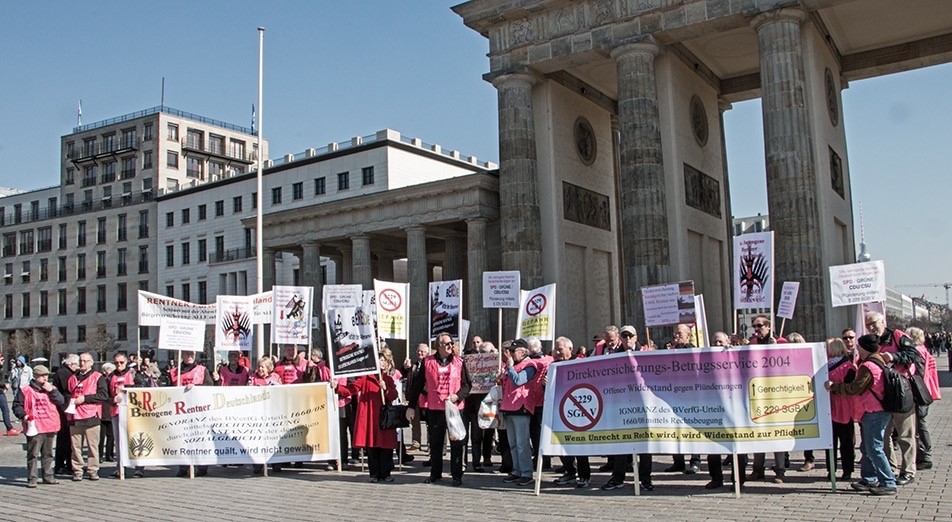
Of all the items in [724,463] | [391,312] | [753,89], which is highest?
[753,89]

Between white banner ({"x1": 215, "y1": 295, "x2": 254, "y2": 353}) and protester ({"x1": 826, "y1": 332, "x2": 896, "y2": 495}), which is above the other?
white banner ({"x1": 215, "y1": 295, "x2": 254, "y2": 353})

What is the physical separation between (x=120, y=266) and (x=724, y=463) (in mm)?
72962

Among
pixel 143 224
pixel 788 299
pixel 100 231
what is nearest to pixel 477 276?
pixel 788 299

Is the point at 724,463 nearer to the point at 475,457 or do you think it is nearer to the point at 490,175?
the point at 475,457

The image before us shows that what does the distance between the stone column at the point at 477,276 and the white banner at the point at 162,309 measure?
19.3 meters

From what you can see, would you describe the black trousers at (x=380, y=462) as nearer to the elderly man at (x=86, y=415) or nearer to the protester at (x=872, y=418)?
the elderly man at (x=86, y=415)

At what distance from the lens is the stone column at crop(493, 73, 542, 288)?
3481 cm

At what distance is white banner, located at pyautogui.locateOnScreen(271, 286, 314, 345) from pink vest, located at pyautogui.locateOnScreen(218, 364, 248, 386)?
1.98 meters

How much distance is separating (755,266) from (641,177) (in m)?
15.9

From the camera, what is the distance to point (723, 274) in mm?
37219

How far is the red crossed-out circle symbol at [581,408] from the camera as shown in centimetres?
1148

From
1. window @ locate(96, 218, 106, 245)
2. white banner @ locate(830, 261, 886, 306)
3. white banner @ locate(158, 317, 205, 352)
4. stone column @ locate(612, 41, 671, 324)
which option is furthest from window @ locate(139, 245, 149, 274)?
white banner @ locate(830, 261, 886, 306)

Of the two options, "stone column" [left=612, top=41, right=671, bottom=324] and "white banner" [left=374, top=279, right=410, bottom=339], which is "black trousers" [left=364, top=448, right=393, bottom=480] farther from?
"stone column" [left=612, top=41, right=671, bottom=324]

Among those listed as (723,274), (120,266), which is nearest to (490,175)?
(723,274)
